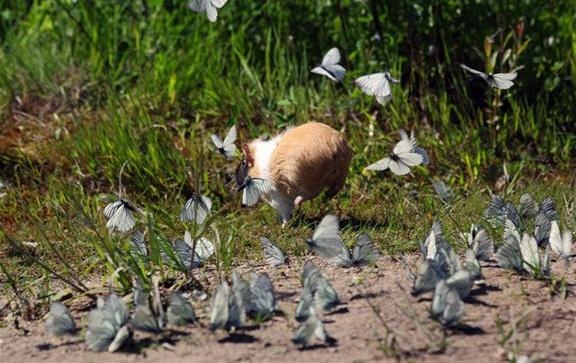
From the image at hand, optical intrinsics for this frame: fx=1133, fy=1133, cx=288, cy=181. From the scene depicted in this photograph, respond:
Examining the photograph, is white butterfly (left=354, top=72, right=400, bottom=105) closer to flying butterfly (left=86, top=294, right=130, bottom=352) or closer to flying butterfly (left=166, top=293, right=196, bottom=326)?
flying butterfly (left=166, top=293, right=196, bottom=326)

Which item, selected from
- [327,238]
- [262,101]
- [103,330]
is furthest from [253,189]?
[262,101]

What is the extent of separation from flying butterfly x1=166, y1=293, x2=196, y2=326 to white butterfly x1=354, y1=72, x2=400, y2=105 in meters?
1.51

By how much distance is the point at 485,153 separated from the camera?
5.73 metres

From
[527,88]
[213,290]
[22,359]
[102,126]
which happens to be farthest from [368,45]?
[22,359]

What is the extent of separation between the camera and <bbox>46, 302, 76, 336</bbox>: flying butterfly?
11.3 feet

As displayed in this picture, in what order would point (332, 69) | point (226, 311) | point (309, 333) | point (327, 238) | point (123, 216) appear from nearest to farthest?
point (309, 333) → point (226, 311) → point (327, 238) → point (123, 216) → point (332, 69)

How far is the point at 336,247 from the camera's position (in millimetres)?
3643

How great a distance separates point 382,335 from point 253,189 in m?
1.31

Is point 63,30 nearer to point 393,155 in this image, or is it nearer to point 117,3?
point 117,3

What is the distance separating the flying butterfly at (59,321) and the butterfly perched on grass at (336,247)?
2.57 feet

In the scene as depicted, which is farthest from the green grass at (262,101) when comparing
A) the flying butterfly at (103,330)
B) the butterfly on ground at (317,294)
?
the flying butterfly at (103,330)

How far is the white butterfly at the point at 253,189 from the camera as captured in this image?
14.4 ft

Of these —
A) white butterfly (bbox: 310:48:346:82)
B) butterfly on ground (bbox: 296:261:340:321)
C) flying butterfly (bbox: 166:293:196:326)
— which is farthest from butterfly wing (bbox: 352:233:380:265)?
white butterfly (bbox: 310:48:346:82)

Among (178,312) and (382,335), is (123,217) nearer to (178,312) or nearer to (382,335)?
(178,312)
